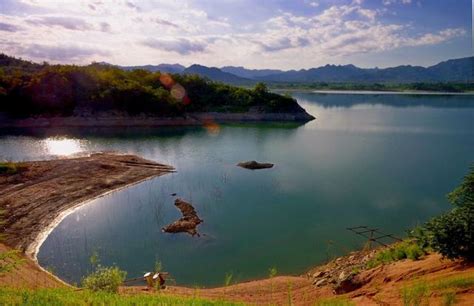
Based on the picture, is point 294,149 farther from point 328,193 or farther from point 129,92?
point 129,92

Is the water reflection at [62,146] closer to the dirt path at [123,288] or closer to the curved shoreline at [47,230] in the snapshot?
the dirt path at [123,288]

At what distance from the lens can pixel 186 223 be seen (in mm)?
17969

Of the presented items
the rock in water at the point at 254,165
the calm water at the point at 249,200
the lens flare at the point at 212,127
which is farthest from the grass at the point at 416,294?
the lens flare at the point at 212,127

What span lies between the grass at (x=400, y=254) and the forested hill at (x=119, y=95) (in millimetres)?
50633

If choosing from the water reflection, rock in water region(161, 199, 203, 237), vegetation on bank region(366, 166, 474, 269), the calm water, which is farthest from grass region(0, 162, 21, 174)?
vegetation on bank region(366, 166, 474, 269)

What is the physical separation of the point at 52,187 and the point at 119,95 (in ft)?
127

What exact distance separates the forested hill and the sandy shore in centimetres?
2862

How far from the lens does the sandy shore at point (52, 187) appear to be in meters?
16.9

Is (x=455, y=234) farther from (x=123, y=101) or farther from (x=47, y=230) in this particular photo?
(x=123, y=101)

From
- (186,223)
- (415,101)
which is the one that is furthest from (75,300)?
(415,101)

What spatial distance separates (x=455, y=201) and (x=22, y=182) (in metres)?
23.3

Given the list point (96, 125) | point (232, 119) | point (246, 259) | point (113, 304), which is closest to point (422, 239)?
point (246, 259)

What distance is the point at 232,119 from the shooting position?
211ft

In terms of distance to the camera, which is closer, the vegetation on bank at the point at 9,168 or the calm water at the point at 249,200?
the calm water at the point at 249,200
